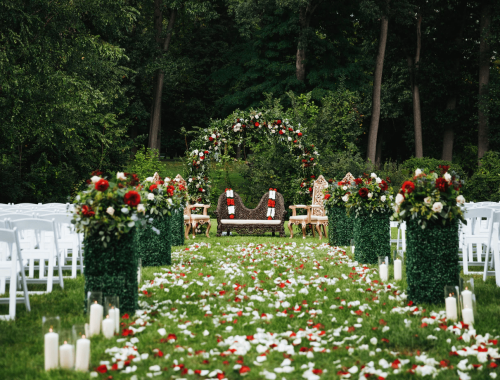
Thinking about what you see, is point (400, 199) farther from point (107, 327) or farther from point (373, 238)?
point (107, 327)

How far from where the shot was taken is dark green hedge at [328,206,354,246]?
10.9 m

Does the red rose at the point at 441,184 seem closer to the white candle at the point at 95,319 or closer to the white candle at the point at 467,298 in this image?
the white candle at the point at 467,298

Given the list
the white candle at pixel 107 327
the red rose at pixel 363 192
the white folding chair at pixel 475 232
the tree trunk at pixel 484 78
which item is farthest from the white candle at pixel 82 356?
the tree trunk at pixel 484 78

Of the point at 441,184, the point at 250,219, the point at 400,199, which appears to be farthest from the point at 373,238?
the point at 250,219

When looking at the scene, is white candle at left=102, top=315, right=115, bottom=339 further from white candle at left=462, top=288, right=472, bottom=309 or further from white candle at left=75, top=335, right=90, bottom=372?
white candle at left=462, top=288, right=472, bottom=309

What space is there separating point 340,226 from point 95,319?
745 centimetres

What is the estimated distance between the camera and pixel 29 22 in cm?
1352

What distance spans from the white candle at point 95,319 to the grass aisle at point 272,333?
0.41 ft

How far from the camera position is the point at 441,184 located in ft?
17.4

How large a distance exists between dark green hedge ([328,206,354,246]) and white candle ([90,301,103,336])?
7345 mm

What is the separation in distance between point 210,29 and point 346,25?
867 centimetres

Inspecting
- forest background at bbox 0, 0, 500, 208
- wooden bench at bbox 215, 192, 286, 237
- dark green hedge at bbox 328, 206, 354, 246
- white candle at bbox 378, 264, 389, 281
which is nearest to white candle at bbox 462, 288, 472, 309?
white candle at bbox 378, 264, 389, 281

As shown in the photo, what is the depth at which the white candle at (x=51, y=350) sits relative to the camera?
11.7 feet

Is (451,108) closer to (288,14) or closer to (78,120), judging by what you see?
(288,14)
